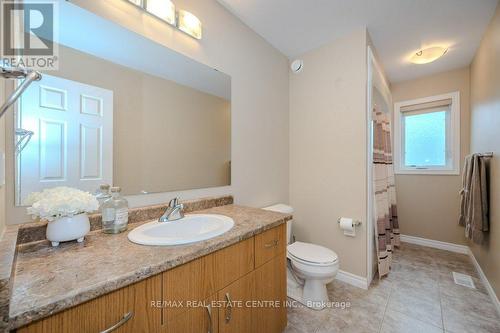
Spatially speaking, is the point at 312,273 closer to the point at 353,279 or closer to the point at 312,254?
the point at 312,254

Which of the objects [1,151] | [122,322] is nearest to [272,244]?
[122,322]

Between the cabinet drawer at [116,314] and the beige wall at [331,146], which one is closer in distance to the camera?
the cabinet drawer at [116,314]

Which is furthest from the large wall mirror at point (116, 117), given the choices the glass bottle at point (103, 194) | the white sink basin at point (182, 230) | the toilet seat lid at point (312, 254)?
the toilet seat lid at point (312, 254)

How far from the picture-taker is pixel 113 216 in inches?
38.5

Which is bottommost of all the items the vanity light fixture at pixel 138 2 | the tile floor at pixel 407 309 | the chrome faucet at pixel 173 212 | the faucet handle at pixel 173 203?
the tile floor at pixel 407 309

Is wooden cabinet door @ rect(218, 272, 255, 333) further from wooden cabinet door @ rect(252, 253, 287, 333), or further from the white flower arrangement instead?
the white flower arrangement

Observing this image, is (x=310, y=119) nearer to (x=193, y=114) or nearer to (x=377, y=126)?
(x=377, y=126)

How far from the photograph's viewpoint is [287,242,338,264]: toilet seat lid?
5.34 ft

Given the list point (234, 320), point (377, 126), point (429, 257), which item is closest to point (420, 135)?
point (377, 126)

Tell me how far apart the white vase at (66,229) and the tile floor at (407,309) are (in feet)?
4.73

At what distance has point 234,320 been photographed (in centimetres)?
100

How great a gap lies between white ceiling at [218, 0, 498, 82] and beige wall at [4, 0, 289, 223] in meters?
0.15

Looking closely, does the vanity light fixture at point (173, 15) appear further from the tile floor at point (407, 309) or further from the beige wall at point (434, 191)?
the beige wall at point (434, 191)

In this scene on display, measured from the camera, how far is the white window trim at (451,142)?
2705mm
